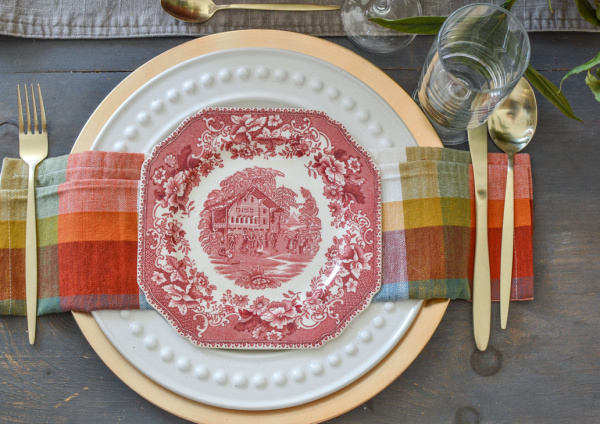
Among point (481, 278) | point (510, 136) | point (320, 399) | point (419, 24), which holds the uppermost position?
point (419, 24)

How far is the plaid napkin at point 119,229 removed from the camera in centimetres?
55

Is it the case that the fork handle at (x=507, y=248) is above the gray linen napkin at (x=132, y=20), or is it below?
below

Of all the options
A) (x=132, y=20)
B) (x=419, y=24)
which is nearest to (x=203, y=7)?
(x=132, y=20)

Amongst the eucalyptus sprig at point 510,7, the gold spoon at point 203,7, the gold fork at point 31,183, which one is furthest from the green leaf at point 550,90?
the gold fork at point 31,183

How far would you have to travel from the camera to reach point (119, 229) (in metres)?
0.55

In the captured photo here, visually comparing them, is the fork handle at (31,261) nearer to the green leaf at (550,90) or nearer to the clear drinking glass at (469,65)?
the clear drinking glass at (469,65)

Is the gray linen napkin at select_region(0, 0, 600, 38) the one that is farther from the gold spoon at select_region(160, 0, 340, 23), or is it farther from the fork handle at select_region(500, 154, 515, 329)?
the fork handle at select_region(500, 154, 515, 329)

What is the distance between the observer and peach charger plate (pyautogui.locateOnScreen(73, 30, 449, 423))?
543 mm

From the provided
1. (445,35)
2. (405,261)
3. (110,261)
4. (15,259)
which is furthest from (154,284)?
(445,35)

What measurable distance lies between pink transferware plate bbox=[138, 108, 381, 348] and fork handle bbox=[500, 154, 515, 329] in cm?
14

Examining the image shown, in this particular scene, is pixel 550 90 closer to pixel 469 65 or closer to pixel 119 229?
pixel 469 65

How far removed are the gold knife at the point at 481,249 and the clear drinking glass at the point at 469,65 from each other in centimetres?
2

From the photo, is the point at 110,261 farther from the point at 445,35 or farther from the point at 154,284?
the point at 445,35

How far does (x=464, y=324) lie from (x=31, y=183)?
0.51 metres
